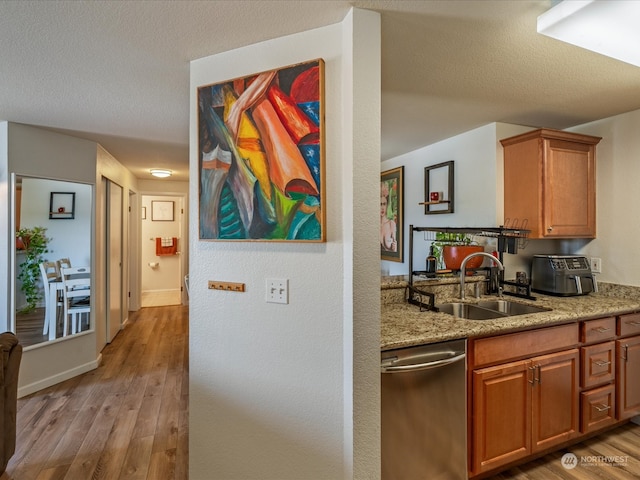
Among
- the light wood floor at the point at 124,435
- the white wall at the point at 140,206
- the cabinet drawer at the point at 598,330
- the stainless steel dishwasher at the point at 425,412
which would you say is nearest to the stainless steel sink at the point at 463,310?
the cabinet drawer at the point at 598,330

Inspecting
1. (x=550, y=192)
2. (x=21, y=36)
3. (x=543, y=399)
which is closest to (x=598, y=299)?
(x=550, y=192)

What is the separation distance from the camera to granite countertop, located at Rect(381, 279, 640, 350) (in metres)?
1.59

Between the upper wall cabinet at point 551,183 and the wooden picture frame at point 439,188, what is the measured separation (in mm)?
502

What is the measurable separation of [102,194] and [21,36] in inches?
96.2

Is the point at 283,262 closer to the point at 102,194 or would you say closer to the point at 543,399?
the point at 543,399

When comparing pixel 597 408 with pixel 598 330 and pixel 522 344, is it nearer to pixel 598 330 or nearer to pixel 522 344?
pixel 598 330

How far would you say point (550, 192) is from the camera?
2459 millimetres

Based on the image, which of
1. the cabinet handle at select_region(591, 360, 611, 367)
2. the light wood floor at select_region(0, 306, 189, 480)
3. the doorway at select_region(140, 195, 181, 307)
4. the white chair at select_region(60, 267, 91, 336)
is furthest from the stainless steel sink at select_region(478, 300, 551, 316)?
the doorway at select_region(140, 195, 181, 307)

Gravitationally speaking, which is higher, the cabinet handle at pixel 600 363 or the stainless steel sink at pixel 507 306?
the stainless steel sink at pixel 507 306

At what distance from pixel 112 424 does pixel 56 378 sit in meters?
1.14

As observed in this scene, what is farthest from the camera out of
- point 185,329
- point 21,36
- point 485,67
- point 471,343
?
point 185,329

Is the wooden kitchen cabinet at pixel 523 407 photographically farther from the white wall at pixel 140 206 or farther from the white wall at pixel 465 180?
the white wall at pixel 140 206

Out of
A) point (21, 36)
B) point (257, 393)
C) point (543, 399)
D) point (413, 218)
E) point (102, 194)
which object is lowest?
point (543, 399)

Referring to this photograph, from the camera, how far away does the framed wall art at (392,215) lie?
3.80 metres
